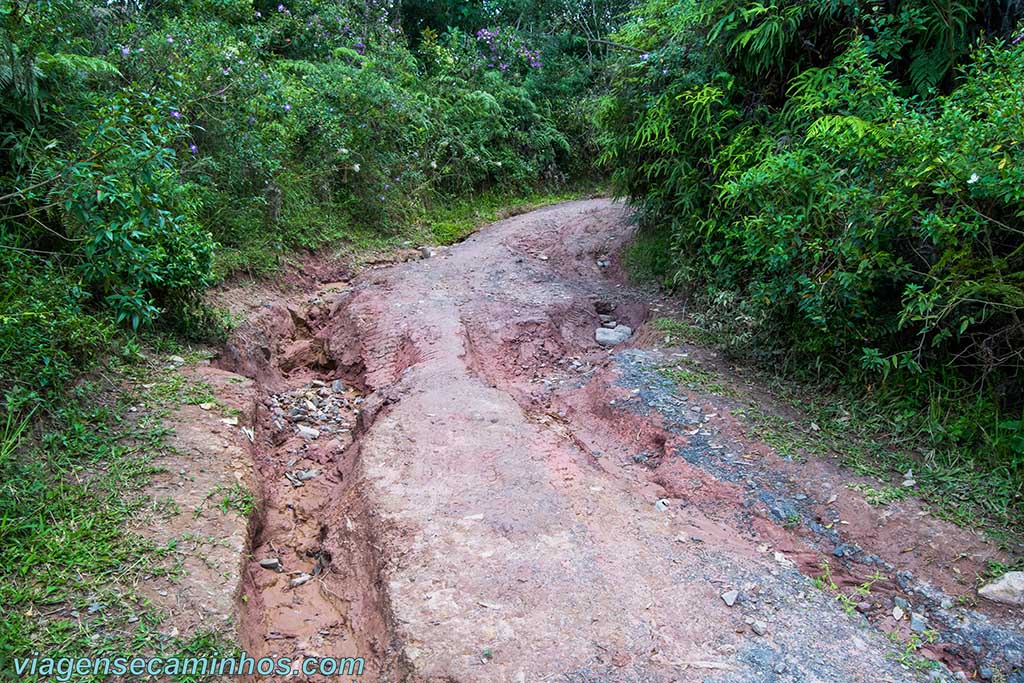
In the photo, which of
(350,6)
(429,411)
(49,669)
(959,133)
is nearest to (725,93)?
(959,133)

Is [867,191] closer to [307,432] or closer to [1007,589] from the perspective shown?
[1007,589]

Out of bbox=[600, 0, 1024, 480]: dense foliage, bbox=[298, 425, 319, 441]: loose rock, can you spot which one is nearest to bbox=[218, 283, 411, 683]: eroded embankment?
bbox=[298, 425, 319, 441]: loose rock

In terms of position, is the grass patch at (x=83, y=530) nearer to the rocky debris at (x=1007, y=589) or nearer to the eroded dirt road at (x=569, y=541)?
the eroded dirt road at (x=569, y=541)

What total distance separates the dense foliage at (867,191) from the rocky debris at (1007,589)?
2.21 ft

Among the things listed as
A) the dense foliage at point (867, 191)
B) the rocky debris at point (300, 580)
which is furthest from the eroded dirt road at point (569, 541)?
the dense foliage at point (867, 191)

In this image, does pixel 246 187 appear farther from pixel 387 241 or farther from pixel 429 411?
pixel 429 411

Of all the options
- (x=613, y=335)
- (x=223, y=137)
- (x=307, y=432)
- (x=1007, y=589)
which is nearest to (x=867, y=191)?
(x=1007, y=589)

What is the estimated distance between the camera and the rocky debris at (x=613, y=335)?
625 cm

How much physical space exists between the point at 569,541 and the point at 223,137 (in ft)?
18.2

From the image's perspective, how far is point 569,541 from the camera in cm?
327

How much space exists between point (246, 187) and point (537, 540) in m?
5.36

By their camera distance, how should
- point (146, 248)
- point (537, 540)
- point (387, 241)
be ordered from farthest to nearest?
point (387, 241) → point (146, 248) → point (537, 540)

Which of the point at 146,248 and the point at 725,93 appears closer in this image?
the point at 146,248

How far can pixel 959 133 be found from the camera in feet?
11.5
